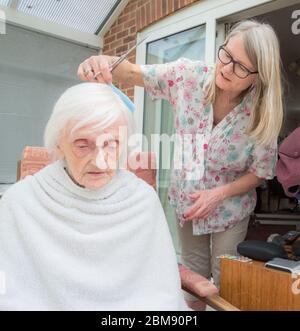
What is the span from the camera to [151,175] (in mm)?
1401

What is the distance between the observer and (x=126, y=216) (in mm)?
1021

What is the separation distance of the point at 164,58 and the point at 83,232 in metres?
2.23

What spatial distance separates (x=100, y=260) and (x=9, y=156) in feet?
8.27

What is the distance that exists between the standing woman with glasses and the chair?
140 millimetres

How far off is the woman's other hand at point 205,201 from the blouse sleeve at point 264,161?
0.52 ft

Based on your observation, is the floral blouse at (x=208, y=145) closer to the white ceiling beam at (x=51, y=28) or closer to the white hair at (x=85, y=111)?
the white hair at (x=85, y=111)

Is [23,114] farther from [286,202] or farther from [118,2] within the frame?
[286,202]

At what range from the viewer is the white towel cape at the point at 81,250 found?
89cm
